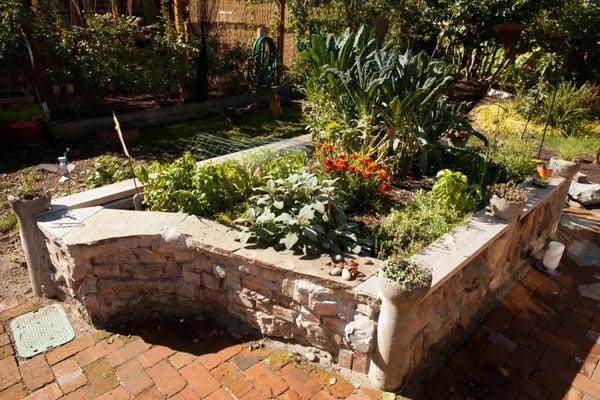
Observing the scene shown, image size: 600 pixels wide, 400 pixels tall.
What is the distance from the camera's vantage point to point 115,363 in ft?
8.09

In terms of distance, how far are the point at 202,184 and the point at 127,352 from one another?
118 centimetres

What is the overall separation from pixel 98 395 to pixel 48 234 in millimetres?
1063

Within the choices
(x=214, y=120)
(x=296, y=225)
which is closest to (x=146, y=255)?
(x=296, y=225)

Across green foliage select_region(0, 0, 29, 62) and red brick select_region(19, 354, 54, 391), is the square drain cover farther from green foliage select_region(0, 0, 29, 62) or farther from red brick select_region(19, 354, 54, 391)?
green foliage select_region(0, 0, 29, 62)

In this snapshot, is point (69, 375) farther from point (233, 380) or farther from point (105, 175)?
point (105, 175)

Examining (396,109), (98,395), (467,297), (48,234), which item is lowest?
(98,395)

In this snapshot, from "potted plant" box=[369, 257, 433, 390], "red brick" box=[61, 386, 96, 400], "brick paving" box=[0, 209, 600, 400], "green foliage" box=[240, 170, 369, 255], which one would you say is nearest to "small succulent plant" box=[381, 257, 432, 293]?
"potted plant" box=[369, 257, 433, 390]

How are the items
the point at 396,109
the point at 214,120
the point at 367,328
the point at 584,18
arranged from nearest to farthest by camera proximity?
the point at 367,328
the point at 396,109
the point at 214,120
the point at 584,18

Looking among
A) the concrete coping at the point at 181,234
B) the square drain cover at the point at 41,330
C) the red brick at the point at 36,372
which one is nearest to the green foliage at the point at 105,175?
the concrete coping at the point at 181,234

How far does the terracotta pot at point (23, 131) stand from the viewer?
5.48 meters

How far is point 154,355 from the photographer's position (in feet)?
8.33

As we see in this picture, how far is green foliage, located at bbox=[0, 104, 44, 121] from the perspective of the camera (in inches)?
214

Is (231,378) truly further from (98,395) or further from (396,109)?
(396,109)

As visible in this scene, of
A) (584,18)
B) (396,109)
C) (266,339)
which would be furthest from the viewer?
(584,18)
